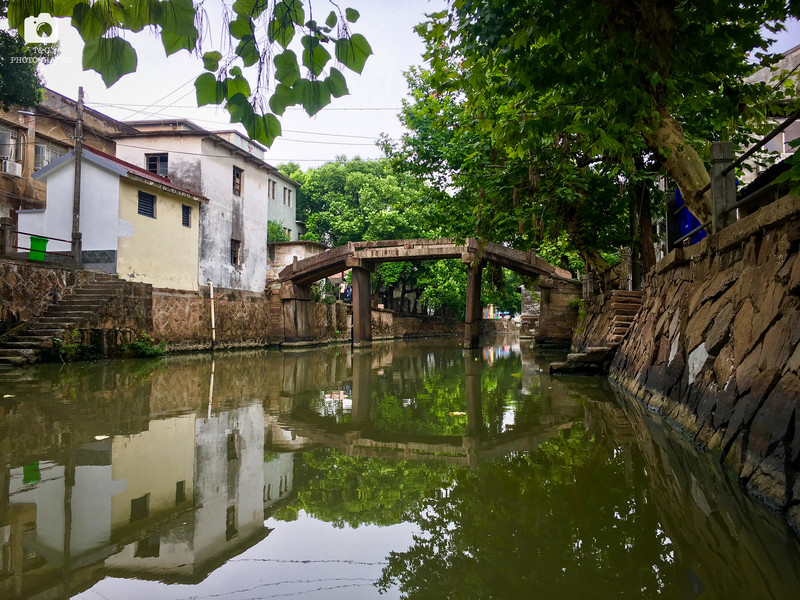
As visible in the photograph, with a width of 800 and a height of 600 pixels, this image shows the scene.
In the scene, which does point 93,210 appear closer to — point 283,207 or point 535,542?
point 283,207

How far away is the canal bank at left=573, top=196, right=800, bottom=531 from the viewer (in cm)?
307

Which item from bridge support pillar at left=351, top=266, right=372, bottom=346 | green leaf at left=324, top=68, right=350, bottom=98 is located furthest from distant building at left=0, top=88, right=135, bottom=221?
green leaf at left=324, top=68, right=350, bottom=98

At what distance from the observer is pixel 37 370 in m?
10.6

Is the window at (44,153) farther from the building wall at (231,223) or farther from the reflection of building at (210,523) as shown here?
the reflection of building at (210,523)

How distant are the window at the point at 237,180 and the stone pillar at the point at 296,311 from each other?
433 cm

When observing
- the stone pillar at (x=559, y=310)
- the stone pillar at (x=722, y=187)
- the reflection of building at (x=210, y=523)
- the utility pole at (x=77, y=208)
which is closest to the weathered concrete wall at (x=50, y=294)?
the utility pole at (x=77, y=208)

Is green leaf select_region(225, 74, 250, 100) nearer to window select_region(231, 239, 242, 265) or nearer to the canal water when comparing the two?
the canal water

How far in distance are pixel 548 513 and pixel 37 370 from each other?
1086cm

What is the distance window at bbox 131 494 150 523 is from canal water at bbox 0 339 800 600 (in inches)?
0.7

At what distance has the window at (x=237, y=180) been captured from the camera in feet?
74.5

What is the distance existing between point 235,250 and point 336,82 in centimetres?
2142

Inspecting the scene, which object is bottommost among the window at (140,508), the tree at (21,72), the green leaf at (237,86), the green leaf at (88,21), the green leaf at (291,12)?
the window at (140,508)

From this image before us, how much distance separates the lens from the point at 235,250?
890 inches

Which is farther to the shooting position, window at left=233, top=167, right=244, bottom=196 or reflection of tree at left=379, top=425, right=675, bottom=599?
window at left=233, top=167, right=244, bottom=196
